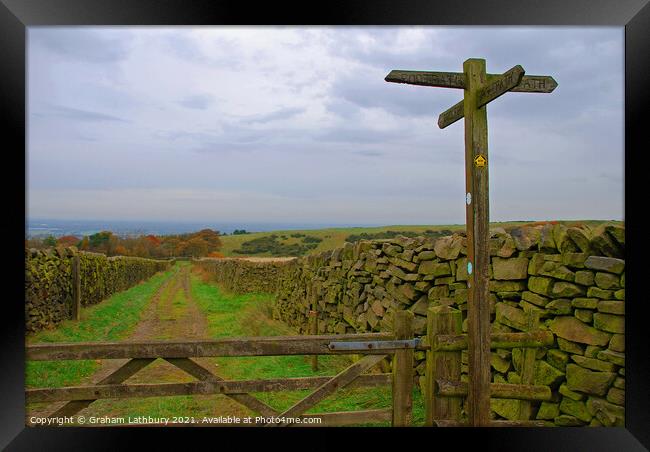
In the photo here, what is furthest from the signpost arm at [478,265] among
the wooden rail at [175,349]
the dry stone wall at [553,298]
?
the wooden rail at [175,349]

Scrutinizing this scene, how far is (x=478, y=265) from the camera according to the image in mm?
3783

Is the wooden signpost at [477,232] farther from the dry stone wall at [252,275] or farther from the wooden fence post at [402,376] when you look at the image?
the dry stone wall at [252,275]

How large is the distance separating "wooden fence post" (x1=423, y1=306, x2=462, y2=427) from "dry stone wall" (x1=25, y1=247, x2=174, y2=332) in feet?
20.3

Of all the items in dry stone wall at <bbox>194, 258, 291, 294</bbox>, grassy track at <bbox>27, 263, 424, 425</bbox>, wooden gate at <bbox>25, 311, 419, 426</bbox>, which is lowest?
grassy track at <bbox>27, 263, 424, 425</bbox>

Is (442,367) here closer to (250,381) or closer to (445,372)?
(445,372)

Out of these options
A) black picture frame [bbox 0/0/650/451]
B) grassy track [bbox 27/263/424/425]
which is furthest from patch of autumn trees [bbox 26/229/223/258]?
black picture frame [bbox 0/0/650/451]

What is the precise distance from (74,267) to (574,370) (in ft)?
38.5

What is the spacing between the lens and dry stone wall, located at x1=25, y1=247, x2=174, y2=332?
9.79 meters

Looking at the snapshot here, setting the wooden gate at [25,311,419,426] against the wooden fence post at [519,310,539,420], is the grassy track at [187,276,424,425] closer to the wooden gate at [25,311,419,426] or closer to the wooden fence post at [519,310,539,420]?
the wooden fence post at [519,310,539,420]

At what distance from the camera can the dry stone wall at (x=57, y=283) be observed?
32.1ft

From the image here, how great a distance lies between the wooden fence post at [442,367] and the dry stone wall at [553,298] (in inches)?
39.3

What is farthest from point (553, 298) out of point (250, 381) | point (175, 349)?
point (175, 349)

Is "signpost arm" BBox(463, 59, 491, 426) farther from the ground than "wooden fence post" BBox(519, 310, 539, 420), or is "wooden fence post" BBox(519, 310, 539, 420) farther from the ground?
"signpost arm" BBox(463, 59, 491, 426)

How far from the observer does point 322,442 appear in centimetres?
393
